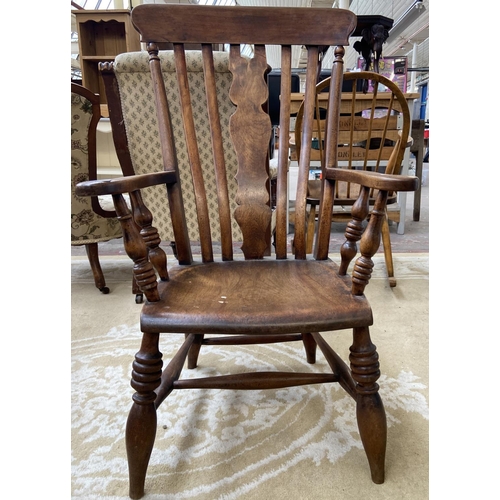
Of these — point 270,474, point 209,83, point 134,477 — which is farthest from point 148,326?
point 209,83

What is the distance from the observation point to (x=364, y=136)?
2.39 meters

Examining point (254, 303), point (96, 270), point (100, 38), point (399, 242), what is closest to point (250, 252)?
point (254, 303)

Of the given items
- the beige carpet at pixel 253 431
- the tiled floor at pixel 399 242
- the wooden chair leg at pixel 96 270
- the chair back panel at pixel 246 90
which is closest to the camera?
the beige carpet at pixel 253 431

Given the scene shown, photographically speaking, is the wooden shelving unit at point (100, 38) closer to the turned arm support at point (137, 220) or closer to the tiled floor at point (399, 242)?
the tiled floor at point (399, 242)

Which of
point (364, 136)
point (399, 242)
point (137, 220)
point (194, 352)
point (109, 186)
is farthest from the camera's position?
point (399, 242)

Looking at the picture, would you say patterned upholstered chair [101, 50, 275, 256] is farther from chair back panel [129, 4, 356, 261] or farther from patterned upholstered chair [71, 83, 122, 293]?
chair back panel [129, 4, 356, 261]

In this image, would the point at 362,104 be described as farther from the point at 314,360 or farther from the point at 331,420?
the point at 331,420

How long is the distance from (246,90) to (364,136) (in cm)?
155

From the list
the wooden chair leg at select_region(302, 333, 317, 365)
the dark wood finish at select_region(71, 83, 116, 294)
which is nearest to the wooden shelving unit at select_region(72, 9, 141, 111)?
the dark wood finish at select_region(71, 83, 116, 294)

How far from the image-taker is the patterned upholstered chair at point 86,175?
1741mm

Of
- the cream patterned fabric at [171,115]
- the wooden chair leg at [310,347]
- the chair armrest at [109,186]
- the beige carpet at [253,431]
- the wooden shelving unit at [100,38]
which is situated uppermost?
the wooden shelving unit at [100,38]

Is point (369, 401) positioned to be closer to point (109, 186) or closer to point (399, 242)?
point (109, 186)

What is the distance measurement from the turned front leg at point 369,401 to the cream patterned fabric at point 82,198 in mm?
1486

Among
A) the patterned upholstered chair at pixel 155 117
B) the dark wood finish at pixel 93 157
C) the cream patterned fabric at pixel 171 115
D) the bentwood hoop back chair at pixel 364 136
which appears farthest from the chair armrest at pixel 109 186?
the dark wood finish at pixel 93 157
